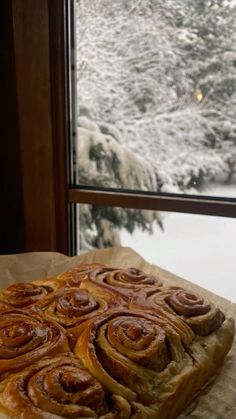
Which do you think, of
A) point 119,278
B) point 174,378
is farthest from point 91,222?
point 174,378

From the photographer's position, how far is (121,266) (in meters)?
1.52

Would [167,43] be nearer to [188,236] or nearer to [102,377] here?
[188,236]

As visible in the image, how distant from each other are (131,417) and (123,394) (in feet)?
0.15

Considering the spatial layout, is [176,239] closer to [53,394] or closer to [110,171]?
[110,171]

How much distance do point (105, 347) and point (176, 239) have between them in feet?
3.05

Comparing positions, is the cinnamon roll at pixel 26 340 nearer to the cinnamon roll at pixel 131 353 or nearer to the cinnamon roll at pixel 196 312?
the cinnamon roll at pixel 131 353

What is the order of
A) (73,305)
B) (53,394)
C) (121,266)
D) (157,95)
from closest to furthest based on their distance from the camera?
(53,394) < (73,305) < (121,266) < (157,95)

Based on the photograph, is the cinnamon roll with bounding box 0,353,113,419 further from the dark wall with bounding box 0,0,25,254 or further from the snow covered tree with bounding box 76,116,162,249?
the dark wall with bounding box 0,0,25,254

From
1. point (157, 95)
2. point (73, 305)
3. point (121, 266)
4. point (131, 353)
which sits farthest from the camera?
point (157, 95)

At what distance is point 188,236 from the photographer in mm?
1798

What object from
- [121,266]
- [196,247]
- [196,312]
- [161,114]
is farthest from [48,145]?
[196,312]

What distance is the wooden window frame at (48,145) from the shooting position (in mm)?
1628

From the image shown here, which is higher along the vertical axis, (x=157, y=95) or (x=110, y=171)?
(x=157, y=95)

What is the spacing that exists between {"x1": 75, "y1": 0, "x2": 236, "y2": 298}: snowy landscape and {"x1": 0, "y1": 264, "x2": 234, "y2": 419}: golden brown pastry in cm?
57
